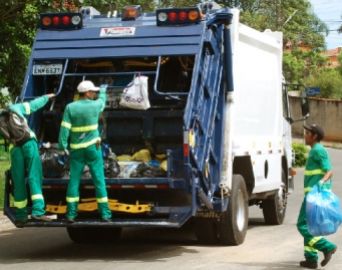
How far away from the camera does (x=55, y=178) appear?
9.82 meters

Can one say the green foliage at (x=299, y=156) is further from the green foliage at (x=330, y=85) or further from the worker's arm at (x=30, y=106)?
the green foliage at (x=330, y=85)

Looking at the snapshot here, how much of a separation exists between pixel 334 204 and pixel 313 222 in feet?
1.14

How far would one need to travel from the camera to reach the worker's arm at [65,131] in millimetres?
9508

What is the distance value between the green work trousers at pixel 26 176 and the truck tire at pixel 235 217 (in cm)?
230

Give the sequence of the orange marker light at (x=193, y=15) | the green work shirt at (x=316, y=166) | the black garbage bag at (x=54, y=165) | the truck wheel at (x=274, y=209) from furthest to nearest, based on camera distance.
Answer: the truck wheel at (x=274, y=209), the orange marker light at (x=193, y=15), the black garbage bag at (x=54, y=165), the green work shirt at (x=316, y=166)

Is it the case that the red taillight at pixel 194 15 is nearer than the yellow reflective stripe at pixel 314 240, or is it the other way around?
the yellow reflective stripe at pixel 314 240

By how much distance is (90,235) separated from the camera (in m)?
11.6

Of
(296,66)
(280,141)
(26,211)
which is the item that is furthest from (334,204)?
(296,66)

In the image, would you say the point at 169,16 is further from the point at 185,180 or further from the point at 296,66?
the point at 296,66

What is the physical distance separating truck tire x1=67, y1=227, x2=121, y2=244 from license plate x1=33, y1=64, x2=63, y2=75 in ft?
7.39

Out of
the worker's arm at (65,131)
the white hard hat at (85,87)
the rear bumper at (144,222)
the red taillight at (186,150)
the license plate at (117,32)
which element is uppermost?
the license plate at (117,32)

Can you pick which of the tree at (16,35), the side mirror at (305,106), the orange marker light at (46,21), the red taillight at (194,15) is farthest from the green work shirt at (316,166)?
the tree at (16,35)

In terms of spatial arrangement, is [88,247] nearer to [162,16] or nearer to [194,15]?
[162,16]

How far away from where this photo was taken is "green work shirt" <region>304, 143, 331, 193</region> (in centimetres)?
898
